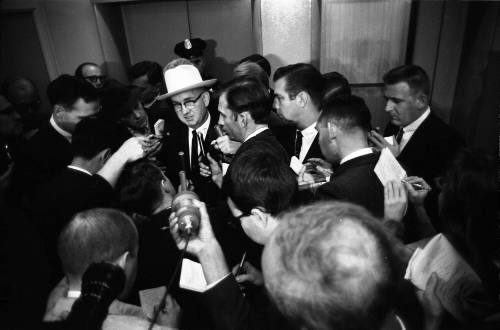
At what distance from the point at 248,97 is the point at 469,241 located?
168 centimetres

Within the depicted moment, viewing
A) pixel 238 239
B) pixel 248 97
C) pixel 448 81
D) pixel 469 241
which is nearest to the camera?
pixel 469 241

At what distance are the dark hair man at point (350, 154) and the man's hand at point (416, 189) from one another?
0.62 feet

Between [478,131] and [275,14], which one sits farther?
[275,14]

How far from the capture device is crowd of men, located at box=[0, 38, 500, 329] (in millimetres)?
816

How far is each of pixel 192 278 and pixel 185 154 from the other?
1777 millimetres

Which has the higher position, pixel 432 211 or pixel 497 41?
pixel 497 41

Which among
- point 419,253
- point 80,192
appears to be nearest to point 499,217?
point 419,253

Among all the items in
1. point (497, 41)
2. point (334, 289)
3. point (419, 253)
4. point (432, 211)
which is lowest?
point (432, 211)

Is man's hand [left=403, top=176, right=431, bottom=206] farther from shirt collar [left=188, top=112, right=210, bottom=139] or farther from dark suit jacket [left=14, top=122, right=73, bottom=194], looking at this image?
dark suit jacket [left=14, top=122, right=73, bottom=194]

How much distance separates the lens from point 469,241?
1.25 metres

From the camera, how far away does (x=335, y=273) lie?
0.75 meters

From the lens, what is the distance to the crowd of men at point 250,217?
32.1 inches

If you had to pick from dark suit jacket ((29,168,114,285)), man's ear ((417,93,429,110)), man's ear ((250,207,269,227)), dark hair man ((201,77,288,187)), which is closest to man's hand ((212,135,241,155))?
dark hair man ((201,77,288,187))

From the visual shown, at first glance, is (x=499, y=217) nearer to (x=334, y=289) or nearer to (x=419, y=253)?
(x=419, y=253)
